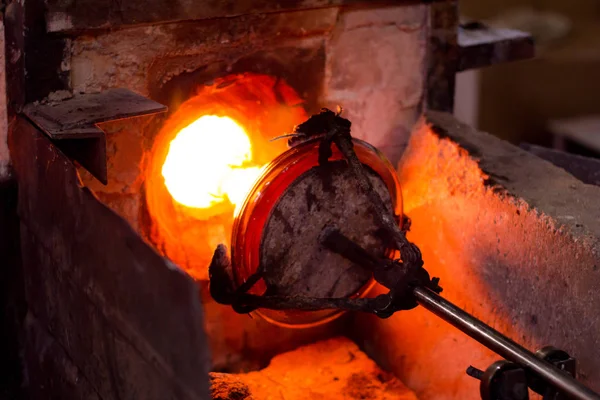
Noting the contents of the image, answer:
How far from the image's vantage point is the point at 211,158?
12.4ft

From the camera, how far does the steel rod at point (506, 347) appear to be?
2.27 m

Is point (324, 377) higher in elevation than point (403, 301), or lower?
lower

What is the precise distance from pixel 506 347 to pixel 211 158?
1.76 metres

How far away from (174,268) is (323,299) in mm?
969

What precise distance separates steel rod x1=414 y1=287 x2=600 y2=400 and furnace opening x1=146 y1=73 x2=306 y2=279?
1041mm

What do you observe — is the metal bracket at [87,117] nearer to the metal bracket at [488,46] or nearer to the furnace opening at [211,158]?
the furnace opening at [211,158]

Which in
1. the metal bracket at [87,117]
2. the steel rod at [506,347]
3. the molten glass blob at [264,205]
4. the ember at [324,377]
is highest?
the metal bracket at [87,117]

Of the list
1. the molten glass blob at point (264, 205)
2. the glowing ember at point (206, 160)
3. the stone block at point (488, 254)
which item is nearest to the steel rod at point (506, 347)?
the stone block at point (488, 254)

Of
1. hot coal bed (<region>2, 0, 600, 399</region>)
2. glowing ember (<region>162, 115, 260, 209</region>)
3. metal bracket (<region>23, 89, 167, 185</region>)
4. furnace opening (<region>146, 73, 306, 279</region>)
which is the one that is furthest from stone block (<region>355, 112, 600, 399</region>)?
metal bracket (<region>23, 89, 167, 185</region>)

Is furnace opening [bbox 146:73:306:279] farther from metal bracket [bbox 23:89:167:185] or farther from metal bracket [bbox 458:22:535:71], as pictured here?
metal bracket [bbox 458:22:535:71]

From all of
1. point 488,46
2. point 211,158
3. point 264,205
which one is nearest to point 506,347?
point 264,205

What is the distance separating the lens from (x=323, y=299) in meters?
2.93

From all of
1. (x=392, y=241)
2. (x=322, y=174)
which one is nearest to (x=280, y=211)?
(x=322, y=174)

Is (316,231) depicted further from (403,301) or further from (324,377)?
(324,377)
